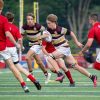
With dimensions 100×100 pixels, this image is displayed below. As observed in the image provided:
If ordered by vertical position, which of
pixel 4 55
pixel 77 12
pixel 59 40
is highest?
pixel 4 55

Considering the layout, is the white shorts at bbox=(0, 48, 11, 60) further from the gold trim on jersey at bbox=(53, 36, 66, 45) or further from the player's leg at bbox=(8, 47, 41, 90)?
the gold trim on jersey at bbox=(53, 36, 66, 45)

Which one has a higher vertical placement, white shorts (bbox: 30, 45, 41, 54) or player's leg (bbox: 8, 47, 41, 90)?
player's leg (bbox: 8, 47, 41, 90)

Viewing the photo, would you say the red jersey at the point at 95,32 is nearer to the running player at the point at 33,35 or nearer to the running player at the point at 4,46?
the running player at the point at 4,46

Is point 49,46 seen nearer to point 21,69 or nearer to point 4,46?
point 21,69

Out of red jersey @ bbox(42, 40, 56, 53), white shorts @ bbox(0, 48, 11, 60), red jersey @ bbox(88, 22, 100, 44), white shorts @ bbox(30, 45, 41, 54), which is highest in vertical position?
red jersey @ bbox(88, 22, 100, 44)

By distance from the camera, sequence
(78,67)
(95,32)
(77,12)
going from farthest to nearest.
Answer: (77,12), (78,67), (95,32)

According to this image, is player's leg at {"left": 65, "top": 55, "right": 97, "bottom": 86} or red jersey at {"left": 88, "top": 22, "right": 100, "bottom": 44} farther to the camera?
player's leg at {"left": 65, "top": 55, "right": 97, "bottom": 86}

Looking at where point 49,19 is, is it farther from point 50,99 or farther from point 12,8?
point 12,8

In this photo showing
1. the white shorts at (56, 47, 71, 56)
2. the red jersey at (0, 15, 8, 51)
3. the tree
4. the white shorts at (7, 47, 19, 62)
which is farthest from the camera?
the tree

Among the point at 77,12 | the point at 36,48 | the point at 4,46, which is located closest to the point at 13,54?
the point at 4,46

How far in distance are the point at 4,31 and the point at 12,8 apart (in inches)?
1154

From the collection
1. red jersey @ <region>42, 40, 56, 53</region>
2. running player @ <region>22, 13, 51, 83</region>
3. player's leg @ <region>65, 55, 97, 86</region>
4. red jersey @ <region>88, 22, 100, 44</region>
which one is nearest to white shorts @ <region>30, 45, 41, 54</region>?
running player @ <region>22, 13, 51, 83</region>

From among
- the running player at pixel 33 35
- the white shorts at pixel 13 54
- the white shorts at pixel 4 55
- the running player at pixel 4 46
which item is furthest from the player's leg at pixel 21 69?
the running player at pixel 33 35

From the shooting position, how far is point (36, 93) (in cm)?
1460
